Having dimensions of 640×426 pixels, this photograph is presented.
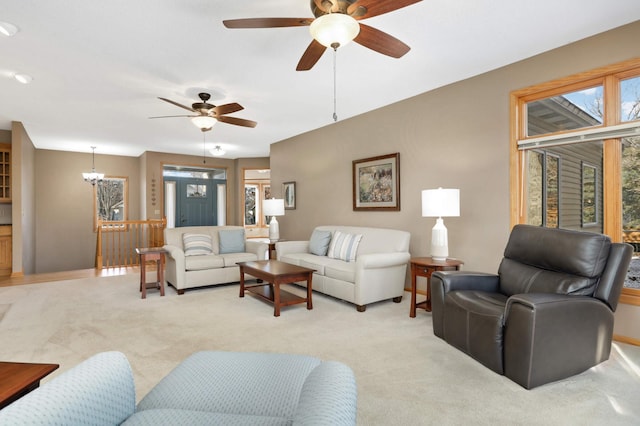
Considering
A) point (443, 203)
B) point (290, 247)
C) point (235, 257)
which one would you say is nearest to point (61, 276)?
point (235, 257)

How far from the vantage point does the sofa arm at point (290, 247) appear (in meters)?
5.16

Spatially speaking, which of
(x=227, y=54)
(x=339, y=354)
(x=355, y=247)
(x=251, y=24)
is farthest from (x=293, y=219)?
(x=251, y=24)

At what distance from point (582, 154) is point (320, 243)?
10.5 feet

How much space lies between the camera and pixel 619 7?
254cm

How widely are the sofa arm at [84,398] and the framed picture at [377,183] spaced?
4085 mm

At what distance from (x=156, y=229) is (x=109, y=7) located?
6.45m

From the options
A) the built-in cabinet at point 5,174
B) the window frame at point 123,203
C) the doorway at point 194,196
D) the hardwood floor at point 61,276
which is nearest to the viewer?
the hardwood floor at point 61,276

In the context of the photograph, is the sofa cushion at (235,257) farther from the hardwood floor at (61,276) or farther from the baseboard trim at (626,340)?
the baseboard trim at (626,340)

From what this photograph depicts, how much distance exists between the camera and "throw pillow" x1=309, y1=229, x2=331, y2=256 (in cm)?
499

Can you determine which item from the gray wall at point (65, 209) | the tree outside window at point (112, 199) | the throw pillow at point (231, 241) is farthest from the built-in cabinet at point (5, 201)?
the throw pillow at point (231, 241)

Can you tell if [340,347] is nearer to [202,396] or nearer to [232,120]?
[202,396]

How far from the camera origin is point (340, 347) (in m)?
2.74

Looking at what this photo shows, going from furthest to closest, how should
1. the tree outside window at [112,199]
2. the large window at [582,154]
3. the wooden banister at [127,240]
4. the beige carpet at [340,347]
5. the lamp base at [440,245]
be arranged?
the tree outside window at [112,199]
the wooden banister at [127,240]
the lamp base at [440,245]
the large window at [582,154]
the beige carpet at [340,347]

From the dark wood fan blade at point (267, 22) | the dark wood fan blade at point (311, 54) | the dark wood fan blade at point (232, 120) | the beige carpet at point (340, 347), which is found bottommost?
the beige carpet at point (340, 347)
